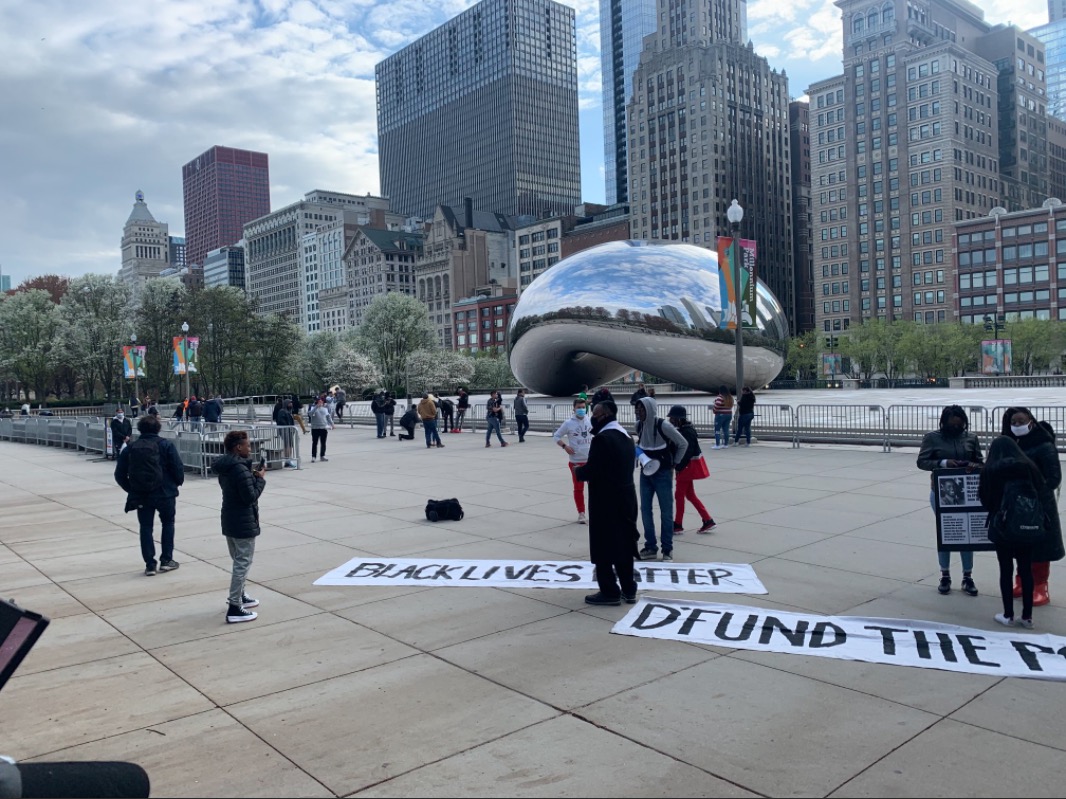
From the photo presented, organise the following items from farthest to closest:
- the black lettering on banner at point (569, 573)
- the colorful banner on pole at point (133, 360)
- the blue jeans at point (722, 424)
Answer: the colorful banner on pole at point (133, 360) → the blue jeans at point (722, 424) → the black lettering on banner at point (569, 573)

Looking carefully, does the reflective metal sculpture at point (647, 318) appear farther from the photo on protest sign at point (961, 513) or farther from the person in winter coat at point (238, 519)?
the person in winter coat at point (238, 519)

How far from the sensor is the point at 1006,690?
16.8 ft

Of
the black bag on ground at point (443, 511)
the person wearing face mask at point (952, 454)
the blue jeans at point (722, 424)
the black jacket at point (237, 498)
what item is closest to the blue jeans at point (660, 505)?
the person wearing face mask at point (952, 454)

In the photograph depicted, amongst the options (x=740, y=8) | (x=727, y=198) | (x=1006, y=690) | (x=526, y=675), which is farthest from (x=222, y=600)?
(x=740, y=8)

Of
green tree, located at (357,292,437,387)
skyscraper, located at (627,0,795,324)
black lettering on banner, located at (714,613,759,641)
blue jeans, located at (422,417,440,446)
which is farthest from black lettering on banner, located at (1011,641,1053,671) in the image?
skyscraper, located at (627,0,795,324)

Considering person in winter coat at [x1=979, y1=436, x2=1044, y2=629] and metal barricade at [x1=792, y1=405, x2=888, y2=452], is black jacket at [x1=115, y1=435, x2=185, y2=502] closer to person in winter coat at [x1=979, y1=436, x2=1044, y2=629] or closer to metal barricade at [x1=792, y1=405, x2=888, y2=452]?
person in winter coat at [x1=979, y1=436, x2=1044, y2=629]

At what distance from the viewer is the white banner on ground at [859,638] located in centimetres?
561

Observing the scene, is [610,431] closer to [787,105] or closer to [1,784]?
[1,784]

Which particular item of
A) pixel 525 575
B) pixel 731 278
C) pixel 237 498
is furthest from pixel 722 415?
pixel 237 498

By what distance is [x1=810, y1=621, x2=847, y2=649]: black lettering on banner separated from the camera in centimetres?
601

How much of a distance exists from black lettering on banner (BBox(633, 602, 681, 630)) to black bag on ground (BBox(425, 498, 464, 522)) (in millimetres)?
4768

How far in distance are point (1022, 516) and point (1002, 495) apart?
0.21 metres

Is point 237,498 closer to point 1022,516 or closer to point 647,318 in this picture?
point 1022,516

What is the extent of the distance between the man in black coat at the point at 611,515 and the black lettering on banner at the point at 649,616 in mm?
253
